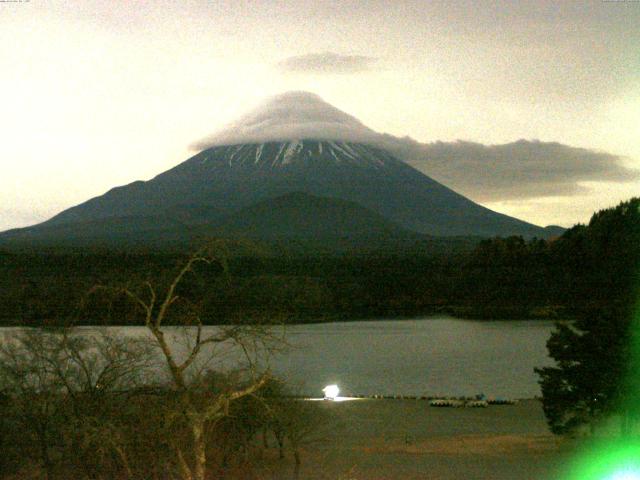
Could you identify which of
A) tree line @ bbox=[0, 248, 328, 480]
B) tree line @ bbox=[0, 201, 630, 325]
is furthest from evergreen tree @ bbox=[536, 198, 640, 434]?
tree line @ bbox=[0, 201, 630, 325]

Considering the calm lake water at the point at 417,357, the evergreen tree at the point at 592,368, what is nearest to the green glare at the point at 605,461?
the evergreen tree at the point at 592,368

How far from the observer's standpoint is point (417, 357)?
51375 millimetres

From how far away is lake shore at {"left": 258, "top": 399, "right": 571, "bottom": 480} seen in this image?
18094 mm

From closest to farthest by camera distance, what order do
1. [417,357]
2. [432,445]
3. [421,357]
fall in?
[432,445] < [421,357] < [417,357]

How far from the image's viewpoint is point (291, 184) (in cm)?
15975

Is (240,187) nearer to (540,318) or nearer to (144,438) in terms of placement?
(540,318)

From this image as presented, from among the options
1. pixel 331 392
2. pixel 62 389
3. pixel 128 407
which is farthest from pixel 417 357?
pixel 128 407

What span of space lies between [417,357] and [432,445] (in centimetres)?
2927

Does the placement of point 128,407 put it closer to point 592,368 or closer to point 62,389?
point 62,389

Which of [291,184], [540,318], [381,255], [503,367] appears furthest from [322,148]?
[503,367]

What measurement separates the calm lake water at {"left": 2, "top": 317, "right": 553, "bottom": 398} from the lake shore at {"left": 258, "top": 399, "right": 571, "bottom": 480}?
12.8ft

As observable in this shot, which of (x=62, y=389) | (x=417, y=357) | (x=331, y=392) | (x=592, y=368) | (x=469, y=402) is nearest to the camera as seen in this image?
(x=62, y=389)

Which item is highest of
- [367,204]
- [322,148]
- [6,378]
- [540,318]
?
[322,148]

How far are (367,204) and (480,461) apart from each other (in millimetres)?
137302
